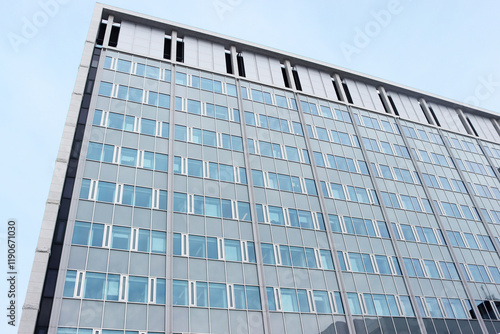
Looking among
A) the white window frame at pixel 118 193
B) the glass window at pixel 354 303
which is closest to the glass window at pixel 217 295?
the white window frame at pixel 118 193

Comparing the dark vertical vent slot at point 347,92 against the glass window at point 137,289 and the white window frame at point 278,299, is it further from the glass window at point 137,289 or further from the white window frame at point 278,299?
the glass window at point 137,289

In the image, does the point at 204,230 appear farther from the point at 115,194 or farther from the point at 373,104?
the point at 373,104

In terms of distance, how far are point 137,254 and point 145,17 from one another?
2473cm

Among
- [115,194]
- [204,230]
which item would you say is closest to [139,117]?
[115,194]

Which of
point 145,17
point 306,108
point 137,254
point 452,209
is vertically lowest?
point 137,254

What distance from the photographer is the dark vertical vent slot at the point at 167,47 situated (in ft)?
133

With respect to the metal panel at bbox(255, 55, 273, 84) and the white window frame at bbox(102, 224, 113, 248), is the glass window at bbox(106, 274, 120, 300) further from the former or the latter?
the metal panel at bbox(255, 55, 273, 84)

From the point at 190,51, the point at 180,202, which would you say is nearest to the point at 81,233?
the point at 180,202

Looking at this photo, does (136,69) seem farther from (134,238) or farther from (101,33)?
(134,238)

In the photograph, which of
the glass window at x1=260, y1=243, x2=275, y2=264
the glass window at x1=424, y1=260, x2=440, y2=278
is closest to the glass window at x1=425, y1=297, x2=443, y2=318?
the glass window at x1=424, y1=260, x2=440, y2=278

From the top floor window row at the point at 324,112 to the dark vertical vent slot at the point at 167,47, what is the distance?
13758 mm

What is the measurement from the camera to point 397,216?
36750 millimetres

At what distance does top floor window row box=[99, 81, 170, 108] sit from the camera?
111 ft

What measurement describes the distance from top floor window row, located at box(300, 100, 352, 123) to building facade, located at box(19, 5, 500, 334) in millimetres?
153
